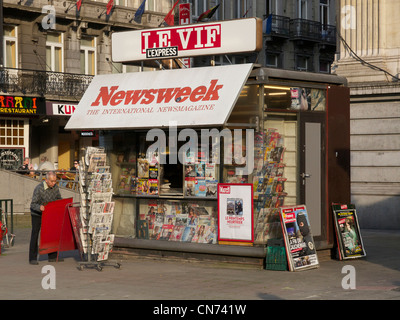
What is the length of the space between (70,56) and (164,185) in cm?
2271

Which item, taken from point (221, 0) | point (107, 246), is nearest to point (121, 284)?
point (107, 246)

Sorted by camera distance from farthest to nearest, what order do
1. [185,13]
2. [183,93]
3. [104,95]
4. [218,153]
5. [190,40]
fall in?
1. [185,13]
2. [104,95]
3. [190,40]
4. [218,153]
5. [183,93]

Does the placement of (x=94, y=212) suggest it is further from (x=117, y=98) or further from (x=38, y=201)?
(x=117, y=98)

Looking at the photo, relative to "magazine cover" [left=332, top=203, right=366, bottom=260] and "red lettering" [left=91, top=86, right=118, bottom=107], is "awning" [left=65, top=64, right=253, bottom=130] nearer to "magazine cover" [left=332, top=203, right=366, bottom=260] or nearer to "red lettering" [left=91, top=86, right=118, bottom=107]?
"red lettering" [left=91, top=86, right=118, bottom=107]

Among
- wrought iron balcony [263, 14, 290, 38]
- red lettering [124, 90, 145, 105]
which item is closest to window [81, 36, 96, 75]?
wrought iron balcony [263, 14, 290, 38]

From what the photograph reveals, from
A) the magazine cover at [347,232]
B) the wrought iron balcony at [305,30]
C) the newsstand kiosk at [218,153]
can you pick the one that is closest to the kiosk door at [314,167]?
the newsstand kiosk at [218,153]

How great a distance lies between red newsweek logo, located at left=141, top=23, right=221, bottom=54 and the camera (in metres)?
14.6

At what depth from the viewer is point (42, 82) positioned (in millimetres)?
34812

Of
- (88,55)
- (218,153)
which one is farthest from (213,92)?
(88,55)

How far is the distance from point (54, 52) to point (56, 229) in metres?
22.6

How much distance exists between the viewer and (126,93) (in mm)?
15180

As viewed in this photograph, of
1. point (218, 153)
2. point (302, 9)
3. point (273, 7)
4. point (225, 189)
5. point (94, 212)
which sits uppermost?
point (302, 9)

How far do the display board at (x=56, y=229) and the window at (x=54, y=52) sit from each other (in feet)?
71.1

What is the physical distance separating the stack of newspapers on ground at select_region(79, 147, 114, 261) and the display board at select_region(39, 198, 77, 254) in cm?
76
